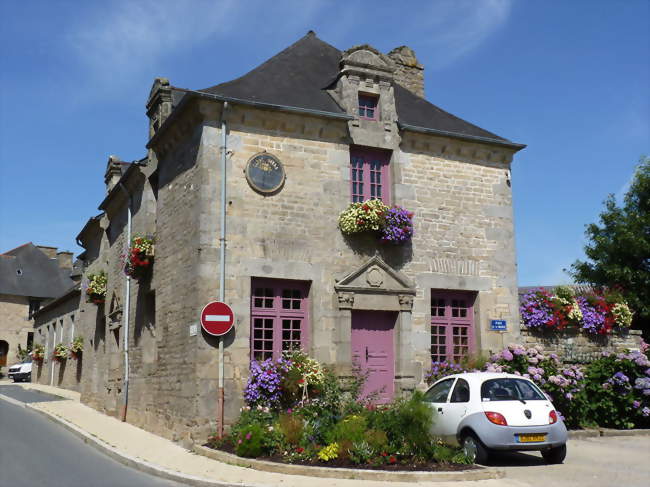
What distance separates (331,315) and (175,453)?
12.1 ft

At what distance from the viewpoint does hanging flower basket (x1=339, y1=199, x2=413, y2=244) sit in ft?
40.4

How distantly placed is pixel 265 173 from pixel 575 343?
7794 mm

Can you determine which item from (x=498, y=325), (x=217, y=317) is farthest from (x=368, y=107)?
(x=217, y=317)

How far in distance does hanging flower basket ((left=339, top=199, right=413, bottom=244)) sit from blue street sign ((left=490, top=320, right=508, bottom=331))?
2.72 m

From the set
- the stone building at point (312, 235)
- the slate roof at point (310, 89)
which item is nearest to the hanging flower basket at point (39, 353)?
the stone building at point (312, 235)

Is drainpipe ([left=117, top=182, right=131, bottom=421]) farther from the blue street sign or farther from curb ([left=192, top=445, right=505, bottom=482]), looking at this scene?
the blue street sign

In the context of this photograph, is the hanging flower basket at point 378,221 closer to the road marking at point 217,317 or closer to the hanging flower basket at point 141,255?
the road marking at point 217,317

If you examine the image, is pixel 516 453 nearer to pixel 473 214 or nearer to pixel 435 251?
pixel 435 251

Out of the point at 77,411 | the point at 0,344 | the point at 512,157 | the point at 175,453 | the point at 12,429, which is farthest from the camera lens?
the point at 0,344

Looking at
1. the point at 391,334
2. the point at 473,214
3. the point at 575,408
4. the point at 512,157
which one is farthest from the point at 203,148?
the point at 575,408

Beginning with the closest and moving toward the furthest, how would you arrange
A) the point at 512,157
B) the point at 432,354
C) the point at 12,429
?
1. the point at 12,429
2. the point at 432,354
3. the point at 512,157

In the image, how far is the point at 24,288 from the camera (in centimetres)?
4509

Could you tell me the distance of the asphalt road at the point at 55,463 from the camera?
306 inches

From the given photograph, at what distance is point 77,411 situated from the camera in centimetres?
1670
